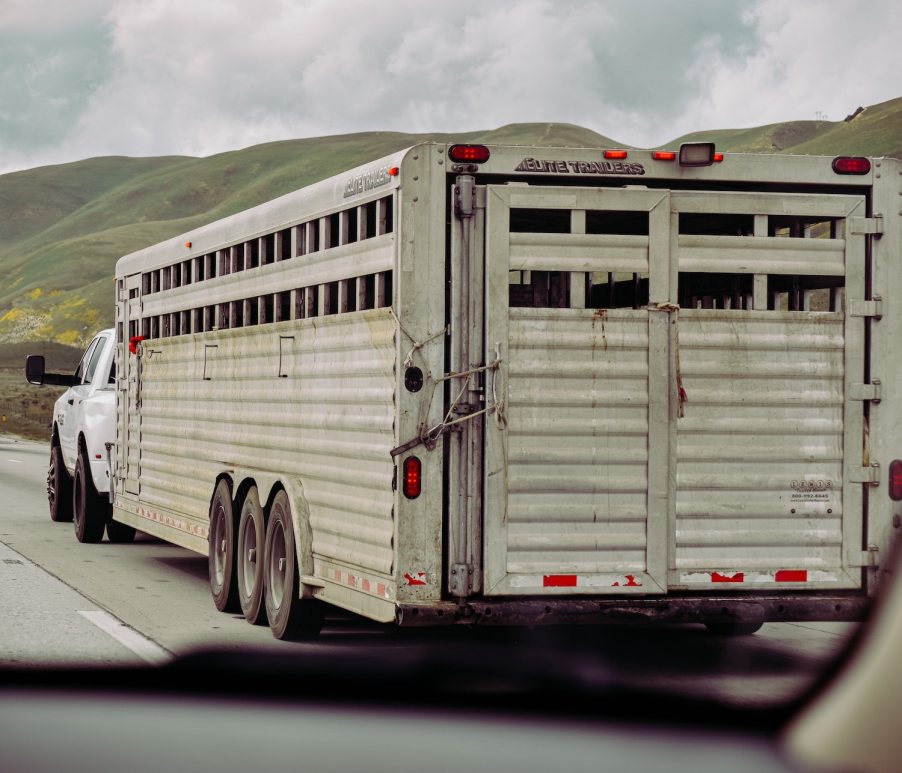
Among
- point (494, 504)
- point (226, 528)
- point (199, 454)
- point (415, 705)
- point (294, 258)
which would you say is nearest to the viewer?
point (415, 705)

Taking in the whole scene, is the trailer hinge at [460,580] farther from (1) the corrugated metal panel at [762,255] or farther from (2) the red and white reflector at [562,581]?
(1) the corrugated metal panel at [762,255]

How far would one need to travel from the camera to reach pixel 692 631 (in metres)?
11.0

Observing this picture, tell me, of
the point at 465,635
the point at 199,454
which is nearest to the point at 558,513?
the point at 465,635

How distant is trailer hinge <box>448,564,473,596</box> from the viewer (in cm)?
798

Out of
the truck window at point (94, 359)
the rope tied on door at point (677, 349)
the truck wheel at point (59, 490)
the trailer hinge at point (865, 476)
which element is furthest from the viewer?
the truck wheel at point (59, 490)

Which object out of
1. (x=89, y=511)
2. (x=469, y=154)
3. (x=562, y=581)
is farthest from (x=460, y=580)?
(x=89, y=511)

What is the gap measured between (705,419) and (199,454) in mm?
5198

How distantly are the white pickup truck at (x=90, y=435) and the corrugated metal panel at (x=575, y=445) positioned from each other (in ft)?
28.2

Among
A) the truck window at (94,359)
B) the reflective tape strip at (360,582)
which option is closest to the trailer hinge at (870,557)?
the reflective tape strip at (360,582)

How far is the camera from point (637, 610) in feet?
26.8

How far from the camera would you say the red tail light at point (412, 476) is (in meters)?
7.97

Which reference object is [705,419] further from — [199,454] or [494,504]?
[199,454]

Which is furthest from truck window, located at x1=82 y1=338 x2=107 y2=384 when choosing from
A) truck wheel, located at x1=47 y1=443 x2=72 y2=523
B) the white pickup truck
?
truck wheel, located at x1=47 y1=443 x2=72 y2=523

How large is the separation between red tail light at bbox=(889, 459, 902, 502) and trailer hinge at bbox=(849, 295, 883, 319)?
0.85 m
